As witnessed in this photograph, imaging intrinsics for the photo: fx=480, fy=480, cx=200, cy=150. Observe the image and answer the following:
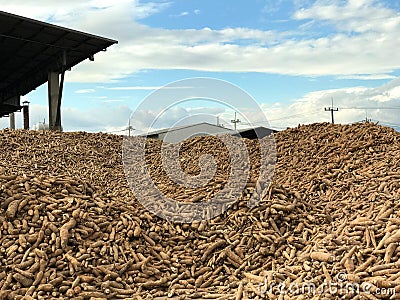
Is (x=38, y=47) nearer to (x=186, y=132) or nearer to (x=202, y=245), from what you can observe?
(x=186, y=132)

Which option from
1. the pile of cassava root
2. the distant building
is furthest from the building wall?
the pile of cassava root

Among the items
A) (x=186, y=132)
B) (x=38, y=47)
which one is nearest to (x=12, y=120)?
(x=38, y=47)

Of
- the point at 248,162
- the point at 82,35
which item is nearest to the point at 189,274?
the point at 248,162

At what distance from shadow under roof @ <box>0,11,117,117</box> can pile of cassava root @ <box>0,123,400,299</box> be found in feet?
24.0

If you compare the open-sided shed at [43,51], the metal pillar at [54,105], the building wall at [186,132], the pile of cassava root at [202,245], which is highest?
the open-sided shed at [43,51]

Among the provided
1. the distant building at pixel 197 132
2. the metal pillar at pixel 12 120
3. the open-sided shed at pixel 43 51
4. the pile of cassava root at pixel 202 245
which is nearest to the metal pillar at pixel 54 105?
the open-sided shed at pixel 43 51

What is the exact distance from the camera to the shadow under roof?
12.2 metres

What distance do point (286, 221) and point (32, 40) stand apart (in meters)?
10.3

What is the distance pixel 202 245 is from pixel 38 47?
10.7 meters

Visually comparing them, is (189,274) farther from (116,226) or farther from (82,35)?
(82,35)

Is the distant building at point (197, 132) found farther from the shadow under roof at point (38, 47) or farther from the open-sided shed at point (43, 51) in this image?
the shadow under roof at point (38, 47)

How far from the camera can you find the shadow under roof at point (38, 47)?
1220cm

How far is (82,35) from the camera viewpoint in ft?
42.4

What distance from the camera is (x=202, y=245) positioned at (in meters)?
5.03
